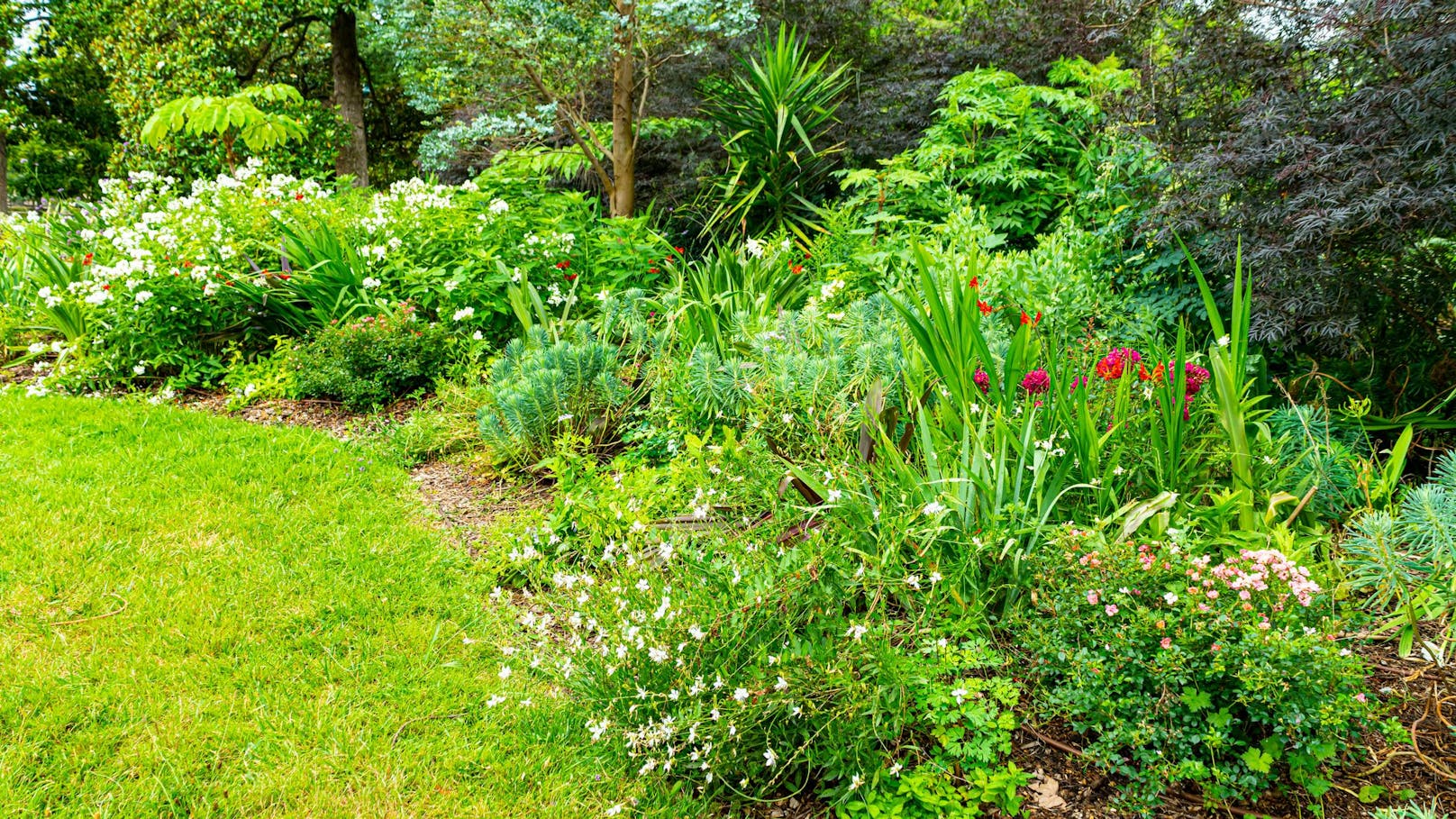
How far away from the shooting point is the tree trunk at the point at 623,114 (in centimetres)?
711

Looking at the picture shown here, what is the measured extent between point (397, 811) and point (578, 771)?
1.37 ft

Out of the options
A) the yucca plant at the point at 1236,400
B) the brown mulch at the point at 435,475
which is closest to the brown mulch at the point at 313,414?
the brown mulch at the point at 435,475

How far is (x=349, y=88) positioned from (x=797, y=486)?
11.2 meters

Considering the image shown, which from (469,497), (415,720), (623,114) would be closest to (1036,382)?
(415,720)

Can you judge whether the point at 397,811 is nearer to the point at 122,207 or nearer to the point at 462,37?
the point at 122,207

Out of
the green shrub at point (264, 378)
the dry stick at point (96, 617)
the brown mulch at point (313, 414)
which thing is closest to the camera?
the dry stick at point (96, 617)

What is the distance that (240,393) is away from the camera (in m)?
5.01

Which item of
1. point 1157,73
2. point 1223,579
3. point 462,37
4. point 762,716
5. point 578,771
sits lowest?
point 578,771

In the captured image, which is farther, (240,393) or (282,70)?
(282,70)

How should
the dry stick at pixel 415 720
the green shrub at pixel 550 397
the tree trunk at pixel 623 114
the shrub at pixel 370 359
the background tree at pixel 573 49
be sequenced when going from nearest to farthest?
1. the dry stick at pixel 415 720
2. the green shrub at pixel 550 397
3. the shrub at pixel 370 359
4. the background tree at pixel 573 49
5. the tree trunk at pixel 623 114

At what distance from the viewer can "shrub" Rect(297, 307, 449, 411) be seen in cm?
483

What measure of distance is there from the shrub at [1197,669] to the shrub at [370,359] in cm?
368

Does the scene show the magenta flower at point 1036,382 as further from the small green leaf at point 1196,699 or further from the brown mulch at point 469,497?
the brown mulch at point 469,497

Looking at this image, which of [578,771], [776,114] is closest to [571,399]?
[578,771]
